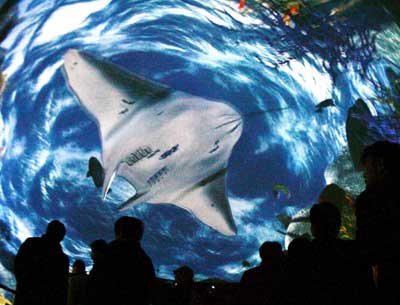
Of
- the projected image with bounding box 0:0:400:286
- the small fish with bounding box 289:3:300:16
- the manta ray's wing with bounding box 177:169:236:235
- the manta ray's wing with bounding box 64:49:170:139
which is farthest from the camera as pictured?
the manta ray's wing with bounding box 177:169:236:235

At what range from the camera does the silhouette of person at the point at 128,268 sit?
313cm

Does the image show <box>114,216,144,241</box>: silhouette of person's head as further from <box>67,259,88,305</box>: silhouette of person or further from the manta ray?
the manta ray

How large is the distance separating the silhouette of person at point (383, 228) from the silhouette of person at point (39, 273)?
98.9 inches

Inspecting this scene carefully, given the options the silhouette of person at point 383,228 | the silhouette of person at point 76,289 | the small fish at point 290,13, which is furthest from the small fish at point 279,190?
the silhouette of person at point 383,228

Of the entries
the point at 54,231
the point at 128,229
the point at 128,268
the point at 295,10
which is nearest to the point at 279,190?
the point at 295,10

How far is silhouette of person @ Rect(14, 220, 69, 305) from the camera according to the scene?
368cm

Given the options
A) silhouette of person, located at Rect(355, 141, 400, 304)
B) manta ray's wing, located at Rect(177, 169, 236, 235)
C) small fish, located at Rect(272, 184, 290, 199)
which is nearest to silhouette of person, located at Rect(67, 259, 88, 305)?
silhouette of person, located at Rect(355, 141, 400, 304)

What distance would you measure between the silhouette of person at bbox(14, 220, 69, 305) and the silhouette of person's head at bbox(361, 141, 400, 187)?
257 cm

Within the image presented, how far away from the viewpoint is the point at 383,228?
2312 mm

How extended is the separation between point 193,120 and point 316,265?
10.8 meters

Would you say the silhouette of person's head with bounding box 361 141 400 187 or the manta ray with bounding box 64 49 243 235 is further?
the manta ray with bounding box 64 49 243 235

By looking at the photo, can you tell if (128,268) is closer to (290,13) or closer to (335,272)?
(335,272)

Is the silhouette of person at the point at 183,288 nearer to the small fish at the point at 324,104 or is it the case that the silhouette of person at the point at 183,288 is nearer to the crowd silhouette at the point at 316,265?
the crowd silhouette at the point at 316,265

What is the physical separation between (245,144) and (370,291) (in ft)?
36.8
